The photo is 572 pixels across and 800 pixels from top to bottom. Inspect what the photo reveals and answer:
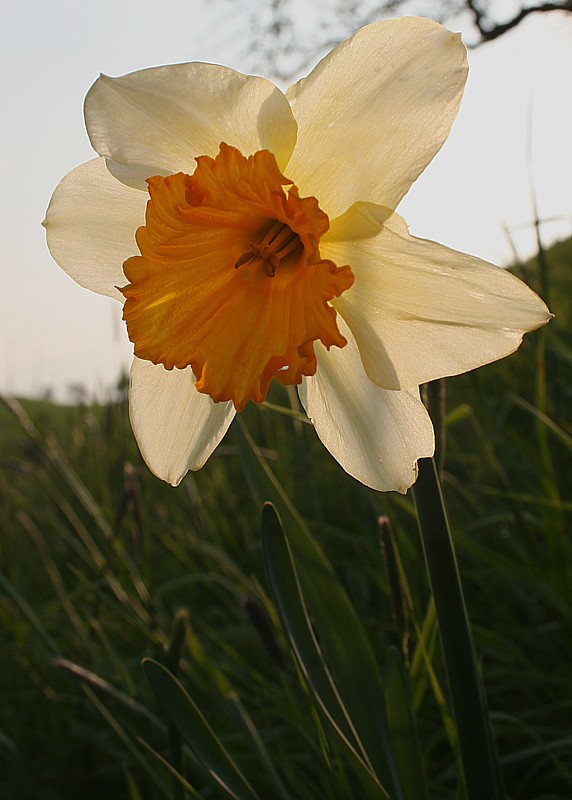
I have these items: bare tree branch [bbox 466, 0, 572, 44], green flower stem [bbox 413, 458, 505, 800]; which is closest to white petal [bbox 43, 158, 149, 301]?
green flower stem [bbox 413, 458, 505, 800]

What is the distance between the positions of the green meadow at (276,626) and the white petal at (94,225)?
295mm

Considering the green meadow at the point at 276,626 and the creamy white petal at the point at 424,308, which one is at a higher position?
the creamy white petal at the point at 424,308

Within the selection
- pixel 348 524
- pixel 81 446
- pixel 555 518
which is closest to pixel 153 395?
pixel 555 518

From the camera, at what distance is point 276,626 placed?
5.30 ft

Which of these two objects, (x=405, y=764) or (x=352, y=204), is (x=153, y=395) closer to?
(x=352, y=204)

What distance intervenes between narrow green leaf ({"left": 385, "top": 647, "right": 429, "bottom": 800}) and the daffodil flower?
24cm

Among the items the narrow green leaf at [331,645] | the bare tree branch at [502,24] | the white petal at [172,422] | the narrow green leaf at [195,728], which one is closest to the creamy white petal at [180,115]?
the white petal at [172,422]

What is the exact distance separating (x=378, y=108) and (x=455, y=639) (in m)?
0.59

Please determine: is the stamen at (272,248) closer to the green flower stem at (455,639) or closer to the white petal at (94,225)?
the white petal at (94,225)

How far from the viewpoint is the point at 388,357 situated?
0.90 m

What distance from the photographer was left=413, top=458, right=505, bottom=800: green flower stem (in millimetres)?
784

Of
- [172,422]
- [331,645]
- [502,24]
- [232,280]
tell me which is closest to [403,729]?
[331,645]

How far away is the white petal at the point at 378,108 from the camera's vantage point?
84 centimetres

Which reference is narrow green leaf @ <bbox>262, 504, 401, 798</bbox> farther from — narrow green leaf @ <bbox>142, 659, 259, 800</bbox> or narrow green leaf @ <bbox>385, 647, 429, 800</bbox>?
narrow green leaf @ <bbox>142, 659, 259, 800</bbox>
